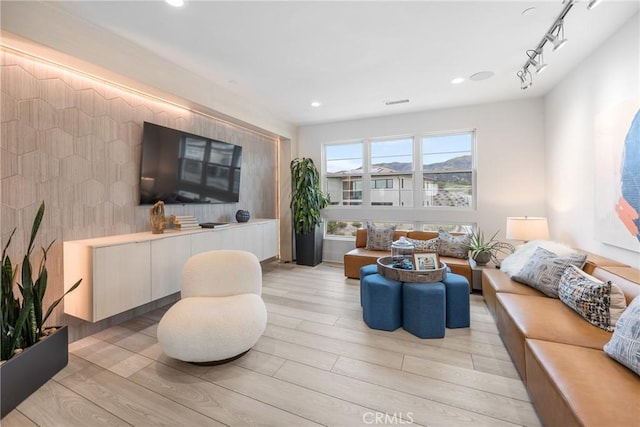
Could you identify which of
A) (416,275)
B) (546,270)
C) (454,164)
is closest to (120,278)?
(416,275)

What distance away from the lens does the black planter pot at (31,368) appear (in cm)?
159

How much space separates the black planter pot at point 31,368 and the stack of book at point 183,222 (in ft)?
4.65

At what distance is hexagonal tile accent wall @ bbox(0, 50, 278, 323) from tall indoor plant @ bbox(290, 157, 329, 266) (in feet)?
7.38

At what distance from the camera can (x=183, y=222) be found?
3.27 meters

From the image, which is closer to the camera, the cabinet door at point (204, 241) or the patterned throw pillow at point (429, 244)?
the cabinet door at point (204, 241)

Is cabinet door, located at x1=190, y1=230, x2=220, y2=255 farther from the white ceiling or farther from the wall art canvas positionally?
the wall art canvas

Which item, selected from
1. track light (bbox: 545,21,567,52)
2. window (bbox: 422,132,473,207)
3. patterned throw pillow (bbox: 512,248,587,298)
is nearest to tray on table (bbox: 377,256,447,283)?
patterned throw pillow (bbox: 512,248,587,298)

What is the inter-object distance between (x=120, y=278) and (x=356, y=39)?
3115 millimetres

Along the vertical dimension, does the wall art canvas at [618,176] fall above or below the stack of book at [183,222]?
above

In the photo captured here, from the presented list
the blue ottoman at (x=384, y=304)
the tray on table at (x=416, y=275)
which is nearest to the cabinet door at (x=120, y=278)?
the blue ottoman at (x=384, y=304)

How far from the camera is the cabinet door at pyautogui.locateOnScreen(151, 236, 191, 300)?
2.68 m

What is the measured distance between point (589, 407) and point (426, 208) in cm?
384

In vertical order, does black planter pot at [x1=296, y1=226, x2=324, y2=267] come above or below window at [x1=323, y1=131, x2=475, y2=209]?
below

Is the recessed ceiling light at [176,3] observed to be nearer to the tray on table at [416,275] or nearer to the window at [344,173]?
the tray on table at [416,275]
